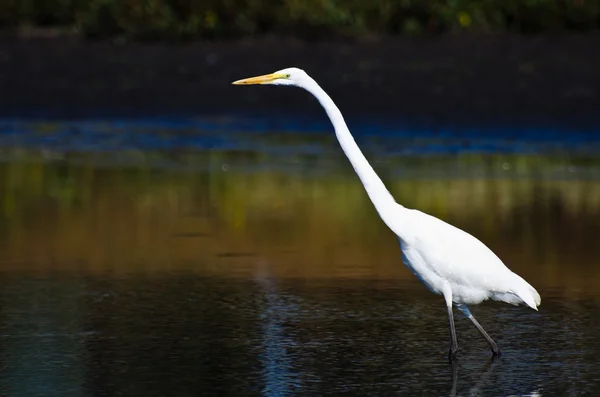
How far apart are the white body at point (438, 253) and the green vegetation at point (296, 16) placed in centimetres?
1299

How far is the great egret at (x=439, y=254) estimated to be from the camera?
7465mm

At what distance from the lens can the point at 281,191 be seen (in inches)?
507

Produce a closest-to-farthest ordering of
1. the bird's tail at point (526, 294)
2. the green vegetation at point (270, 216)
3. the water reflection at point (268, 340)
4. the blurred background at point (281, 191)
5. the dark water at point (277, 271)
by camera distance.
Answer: the water reflection at point (268, 340) → the dark water at point (277, 271) → the blurred background at point (281, 191) → the bird's tail at point (526, 294) → the green vegetation at point (270, 216)

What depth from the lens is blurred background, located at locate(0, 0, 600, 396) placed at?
722 centimetres

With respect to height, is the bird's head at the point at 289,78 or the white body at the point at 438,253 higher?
the bird's head at the point at 289,78

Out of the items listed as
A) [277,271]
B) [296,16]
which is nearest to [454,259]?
[277,271]

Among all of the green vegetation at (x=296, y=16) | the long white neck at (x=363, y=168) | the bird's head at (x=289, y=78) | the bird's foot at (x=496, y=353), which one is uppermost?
the green vegetation at (x=296, y=16)

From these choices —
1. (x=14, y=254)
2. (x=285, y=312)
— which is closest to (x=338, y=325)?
(x=285, y=312)

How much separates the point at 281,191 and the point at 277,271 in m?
3.55

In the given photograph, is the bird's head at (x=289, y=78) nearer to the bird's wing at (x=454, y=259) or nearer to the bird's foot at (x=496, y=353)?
the bird's wing at (x=454, y=259)

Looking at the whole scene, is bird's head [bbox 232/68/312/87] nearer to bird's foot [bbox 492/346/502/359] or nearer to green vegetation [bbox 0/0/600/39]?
bird's foot [bbox 492/346/502/359]

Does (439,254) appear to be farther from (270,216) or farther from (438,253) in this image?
(270,216)

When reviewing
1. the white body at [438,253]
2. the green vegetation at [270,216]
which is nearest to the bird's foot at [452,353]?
the white body at [438,253]

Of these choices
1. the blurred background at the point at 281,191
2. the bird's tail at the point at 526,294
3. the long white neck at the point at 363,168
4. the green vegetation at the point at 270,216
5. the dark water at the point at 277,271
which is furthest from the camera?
the green vegetation at the point at 270,216
